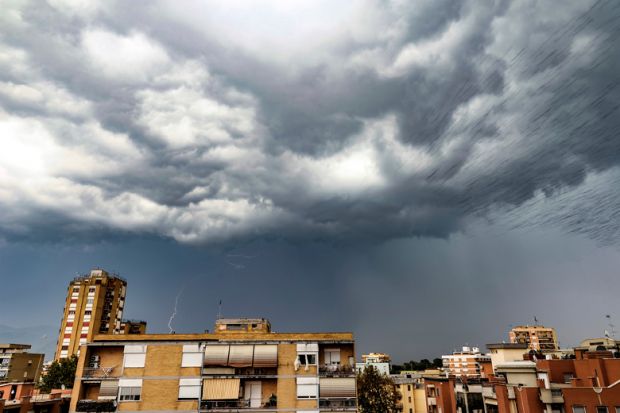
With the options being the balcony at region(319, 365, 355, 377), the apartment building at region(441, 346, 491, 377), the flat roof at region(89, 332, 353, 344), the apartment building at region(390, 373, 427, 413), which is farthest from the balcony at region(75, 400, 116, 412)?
the apartment building at region(441, 346, 491, 377)

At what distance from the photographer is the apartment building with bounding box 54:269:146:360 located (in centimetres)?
10181

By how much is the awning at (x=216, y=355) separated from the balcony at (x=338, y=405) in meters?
11.1

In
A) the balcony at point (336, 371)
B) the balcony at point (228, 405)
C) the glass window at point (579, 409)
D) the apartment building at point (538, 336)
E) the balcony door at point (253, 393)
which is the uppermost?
the apartment building at point (538, 336)

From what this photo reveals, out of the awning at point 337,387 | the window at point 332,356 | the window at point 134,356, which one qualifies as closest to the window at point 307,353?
the window at point 332,356

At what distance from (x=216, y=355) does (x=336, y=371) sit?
13.1m

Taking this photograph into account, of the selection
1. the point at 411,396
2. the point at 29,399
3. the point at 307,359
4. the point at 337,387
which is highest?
the point at 307,359

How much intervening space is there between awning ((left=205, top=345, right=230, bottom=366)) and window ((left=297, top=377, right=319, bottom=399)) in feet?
27.0

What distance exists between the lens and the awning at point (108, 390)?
43812 mm

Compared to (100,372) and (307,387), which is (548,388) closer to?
(307,387)

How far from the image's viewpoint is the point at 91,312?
4146 inches

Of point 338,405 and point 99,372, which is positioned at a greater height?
point 99,372

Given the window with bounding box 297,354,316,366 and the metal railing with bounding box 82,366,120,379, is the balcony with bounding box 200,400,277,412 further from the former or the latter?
the metal railing with bounding box 82,366,120,379

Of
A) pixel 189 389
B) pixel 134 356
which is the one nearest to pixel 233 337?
pixel 189 389

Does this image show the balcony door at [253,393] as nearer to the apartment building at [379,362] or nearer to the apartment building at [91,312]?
the apartment building at [91,312]
